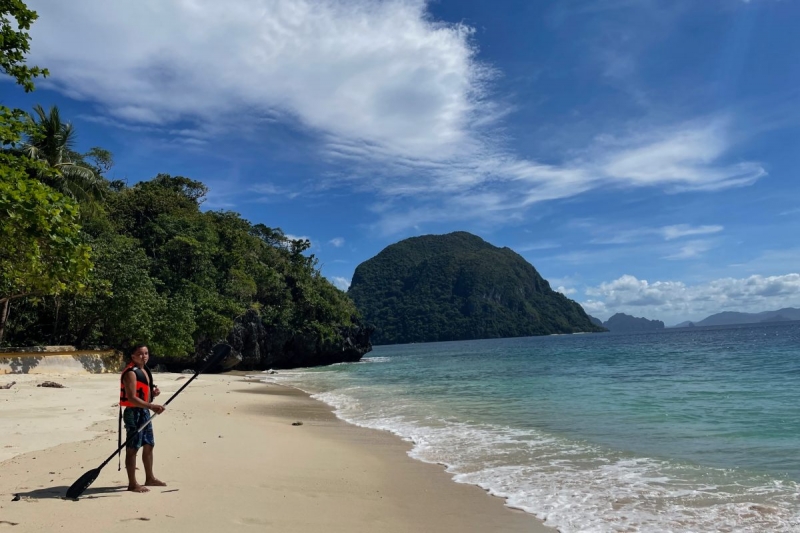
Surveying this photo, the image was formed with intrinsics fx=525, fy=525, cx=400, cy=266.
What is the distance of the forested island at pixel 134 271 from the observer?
6.10 meters

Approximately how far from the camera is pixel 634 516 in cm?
500

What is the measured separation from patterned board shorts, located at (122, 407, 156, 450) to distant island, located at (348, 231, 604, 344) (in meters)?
140

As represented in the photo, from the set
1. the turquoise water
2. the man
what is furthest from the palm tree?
the man

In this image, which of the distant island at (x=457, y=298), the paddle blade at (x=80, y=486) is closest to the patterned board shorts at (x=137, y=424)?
the paddle blade at (x=80, y=486)

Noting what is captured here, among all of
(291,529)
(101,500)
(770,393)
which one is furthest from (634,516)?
(770,393)

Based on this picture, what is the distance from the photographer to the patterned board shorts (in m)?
5.00

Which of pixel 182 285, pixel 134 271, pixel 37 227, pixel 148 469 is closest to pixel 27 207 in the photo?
pixel 37 227

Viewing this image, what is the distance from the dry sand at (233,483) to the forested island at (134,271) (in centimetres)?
217

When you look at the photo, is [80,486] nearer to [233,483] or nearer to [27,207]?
[233,483]

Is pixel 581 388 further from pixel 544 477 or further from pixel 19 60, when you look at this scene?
pixel 19 60

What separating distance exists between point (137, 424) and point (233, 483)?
1165 mm

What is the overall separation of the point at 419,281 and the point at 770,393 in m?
145

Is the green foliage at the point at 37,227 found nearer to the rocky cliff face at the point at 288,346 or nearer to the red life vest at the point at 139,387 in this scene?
the red life vest at the point at 139,387

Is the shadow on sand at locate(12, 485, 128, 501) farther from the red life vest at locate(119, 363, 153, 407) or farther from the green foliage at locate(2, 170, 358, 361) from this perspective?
the green foliage at locate(2, 170, 358, 361)
